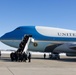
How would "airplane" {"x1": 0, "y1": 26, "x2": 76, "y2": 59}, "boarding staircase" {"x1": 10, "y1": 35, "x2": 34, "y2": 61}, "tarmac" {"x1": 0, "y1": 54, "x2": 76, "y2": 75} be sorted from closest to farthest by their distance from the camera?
"tarmac" {"x1": 0, "y1": 54, "x2": 76, "y2": 75}, "boarding staircase" {"x1": 10, "y1": 35, "x2": 34, "y2": 61}, "airplane" {"x1": 0, "y1": 26, "x2": 76, "y2": 59}

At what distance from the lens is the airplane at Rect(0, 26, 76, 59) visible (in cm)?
4209

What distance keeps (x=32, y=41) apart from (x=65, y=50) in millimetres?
5957

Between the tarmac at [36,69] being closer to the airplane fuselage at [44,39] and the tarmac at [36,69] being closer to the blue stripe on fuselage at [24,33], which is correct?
the airplane fuselage at [44,39]

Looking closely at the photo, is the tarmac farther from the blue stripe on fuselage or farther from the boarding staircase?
the blue stripe on fuselage

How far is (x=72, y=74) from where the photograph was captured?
18047mm

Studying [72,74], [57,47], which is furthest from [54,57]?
[72,74]

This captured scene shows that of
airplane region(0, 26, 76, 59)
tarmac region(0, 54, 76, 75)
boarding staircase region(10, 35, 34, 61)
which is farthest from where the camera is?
airplane region(0, 26, 76, 59)

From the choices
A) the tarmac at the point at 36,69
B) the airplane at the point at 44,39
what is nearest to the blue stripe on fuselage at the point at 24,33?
the airplane at the point at 44,39

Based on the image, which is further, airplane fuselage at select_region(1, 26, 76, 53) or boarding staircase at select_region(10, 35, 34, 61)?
airplane fuselage at select_region(1, 26, 76, 53)

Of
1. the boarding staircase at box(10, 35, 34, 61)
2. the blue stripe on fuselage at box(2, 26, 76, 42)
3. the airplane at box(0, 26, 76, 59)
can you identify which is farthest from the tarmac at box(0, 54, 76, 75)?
the blue stripe on fuselage at box(2, 26, 76, 42)

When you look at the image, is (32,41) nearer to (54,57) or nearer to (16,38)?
(16,38)

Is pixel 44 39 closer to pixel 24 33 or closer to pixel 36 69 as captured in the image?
pixel 24 33

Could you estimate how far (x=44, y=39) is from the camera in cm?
4253

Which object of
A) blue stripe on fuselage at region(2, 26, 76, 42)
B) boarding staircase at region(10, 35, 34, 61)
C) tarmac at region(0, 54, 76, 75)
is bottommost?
tarmac at region(0, 54, 76, 75)
